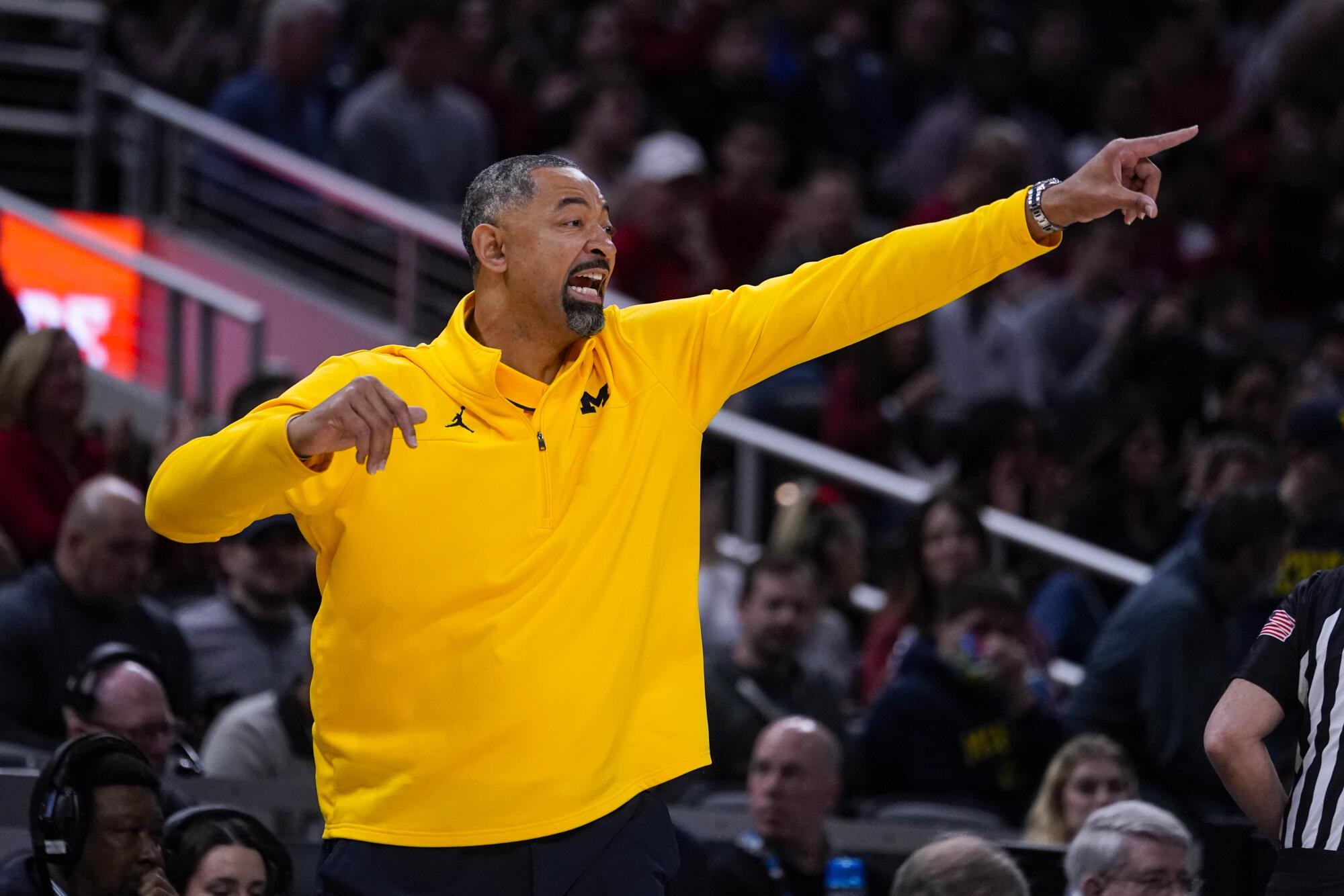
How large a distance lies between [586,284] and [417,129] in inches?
271

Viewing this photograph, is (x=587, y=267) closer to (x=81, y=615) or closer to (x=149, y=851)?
(x=149, y=851)

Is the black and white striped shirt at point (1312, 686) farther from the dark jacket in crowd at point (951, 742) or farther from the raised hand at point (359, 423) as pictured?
the dark jacket in crowd at point (951, 742)

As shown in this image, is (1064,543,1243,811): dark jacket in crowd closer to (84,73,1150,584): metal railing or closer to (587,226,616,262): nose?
(84,73,1150,584): metal railing

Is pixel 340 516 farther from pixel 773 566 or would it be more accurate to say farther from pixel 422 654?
pixel 773 566

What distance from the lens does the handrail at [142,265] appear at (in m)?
8.73

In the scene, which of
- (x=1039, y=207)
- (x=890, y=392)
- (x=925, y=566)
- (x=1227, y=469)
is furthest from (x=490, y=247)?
(x=890, y=392)

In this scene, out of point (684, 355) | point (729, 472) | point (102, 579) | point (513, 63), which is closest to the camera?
point (684, 355)

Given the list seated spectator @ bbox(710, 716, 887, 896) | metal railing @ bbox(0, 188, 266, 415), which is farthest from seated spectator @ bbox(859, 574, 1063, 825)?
metal railing @ bbox(0, 188, 266, 415)

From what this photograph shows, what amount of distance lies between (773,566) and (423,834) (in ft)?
12.4

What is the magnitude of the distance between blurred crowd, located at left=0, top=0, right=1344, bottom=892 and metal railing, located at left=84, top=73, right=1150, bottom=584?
19 centimetres

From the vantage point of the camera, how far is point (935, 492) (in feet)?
26.1

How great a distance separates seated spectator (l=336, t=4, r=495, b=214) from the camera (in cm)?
1052

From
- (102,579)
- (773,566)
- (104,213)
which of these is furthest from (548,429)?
(104,213)

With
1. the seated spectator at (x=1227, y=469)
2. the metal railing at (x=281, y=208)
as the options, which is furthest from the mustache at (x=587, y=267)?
the metal railing at (x=281, y=208)
